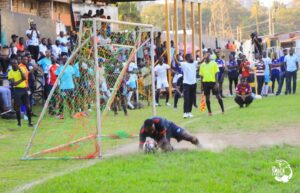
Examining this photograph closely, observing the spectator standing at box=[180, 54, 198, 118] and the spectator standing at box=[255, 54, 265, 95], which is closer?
the spectator standing at box=[180, 54, 198, 118]


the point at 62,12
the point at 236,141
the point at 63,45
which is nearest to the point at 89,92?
the point at 236,141

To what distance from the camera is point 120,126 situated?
58.9 feet

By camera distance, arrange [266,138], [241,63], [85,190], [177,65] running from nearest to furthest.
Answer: [85,190] < [266,138] < [241,63] < [177,65]

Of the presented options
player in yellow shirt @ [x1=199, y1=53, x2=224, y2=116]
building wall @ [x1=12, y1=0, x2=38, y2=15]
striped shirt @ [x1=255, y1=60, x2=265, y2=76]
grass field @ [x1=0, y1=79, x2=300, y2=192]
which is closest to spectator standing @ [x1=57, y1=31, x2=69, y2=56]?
building wall @ [x1=12, y1=0, x2=38, y2=15]

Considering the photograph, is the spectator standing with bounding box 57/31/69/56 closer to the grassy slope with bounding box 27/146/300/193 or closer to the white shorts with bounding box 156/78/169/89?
the white shorts with bounding box 156/78/169/89

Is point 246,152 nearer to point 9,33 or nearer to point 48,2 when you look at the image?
point 9,33

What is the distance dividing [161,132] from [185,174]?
2.40 m

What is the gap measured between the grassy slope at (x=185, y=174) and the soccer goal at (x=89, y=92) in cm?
192

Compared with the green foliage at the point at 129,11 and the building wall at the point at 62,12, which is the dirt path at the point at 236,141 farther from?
the green foliage at the point at 129,11

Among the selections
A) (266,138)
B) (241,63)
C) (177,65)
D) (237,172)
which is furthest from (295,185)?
(177,65)

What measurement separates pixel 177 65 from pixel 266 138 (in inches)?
601

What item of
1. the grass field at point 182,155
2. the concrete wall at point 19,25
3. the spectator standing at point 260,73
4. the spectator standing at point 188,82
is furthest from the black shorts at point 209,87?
the spectator standing at point 260,73

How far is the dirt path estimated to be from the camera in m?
12.7

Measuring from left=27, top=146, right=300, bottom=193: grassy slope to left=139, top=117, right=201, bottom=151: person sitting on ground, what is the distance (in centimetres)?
41
